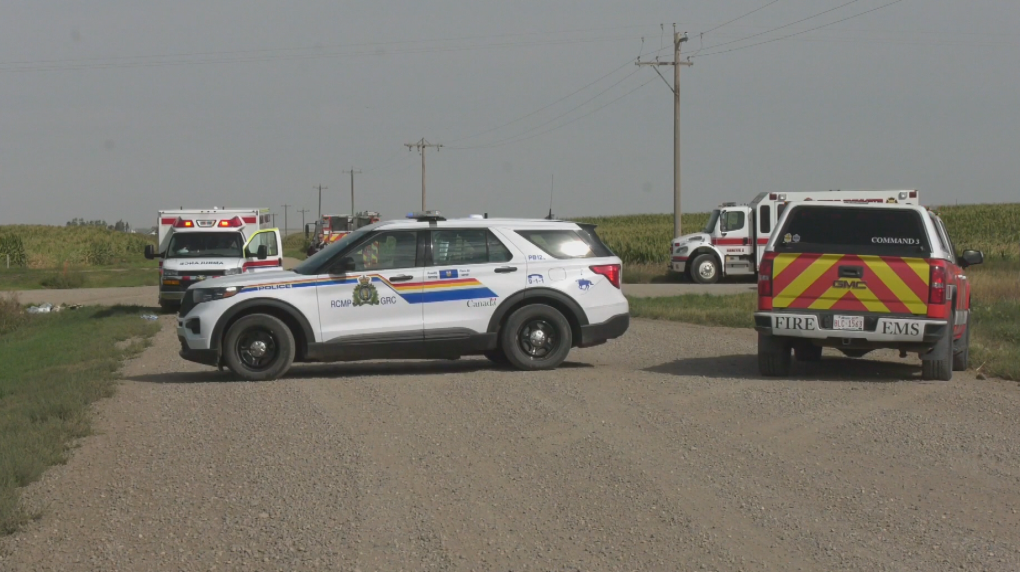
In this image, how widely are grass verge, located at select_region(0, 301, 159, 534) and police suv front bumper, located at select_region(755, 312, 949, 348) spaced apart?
6978 mm

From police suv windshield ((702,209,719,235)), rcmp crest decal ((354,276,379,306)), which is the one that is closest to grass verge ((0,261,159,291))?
police suv windshield ((702,209,719,235))

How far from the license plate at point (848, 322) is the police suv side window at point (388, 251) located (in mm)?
4638

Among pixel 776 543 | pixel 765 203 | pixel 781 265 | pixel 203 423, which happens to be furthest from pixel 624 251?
pixel 776 543

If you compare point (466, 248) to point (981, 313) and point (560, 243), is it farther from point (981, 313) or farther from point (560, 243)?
point (981, 313)

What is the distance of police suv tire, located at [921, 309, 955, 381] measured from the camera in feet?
39.3

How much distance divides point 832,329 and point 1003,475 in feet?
14.0

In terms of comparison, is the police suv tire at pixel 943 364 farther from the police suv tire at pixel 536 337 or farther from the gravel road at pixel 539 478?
the police suv tire at pixel 536 337

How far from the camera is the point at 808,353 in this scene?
14.1 m

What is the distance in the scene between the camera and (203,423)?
31.8 feet

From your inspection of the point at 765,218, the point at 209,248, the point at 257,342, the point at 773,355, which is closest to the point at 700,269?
the point at 765,218

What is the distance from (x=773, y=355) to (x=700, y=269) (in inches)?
902

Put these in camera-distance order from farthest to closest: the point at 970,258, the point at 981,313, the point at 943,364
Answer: the point at 981,313 → the point at 970,258 → the point at 943,364

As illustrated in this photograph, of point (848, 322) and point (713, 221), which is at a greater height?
point (713, 221)

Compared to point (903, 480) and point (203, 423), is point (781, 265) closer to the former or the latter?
point (903, 480)
